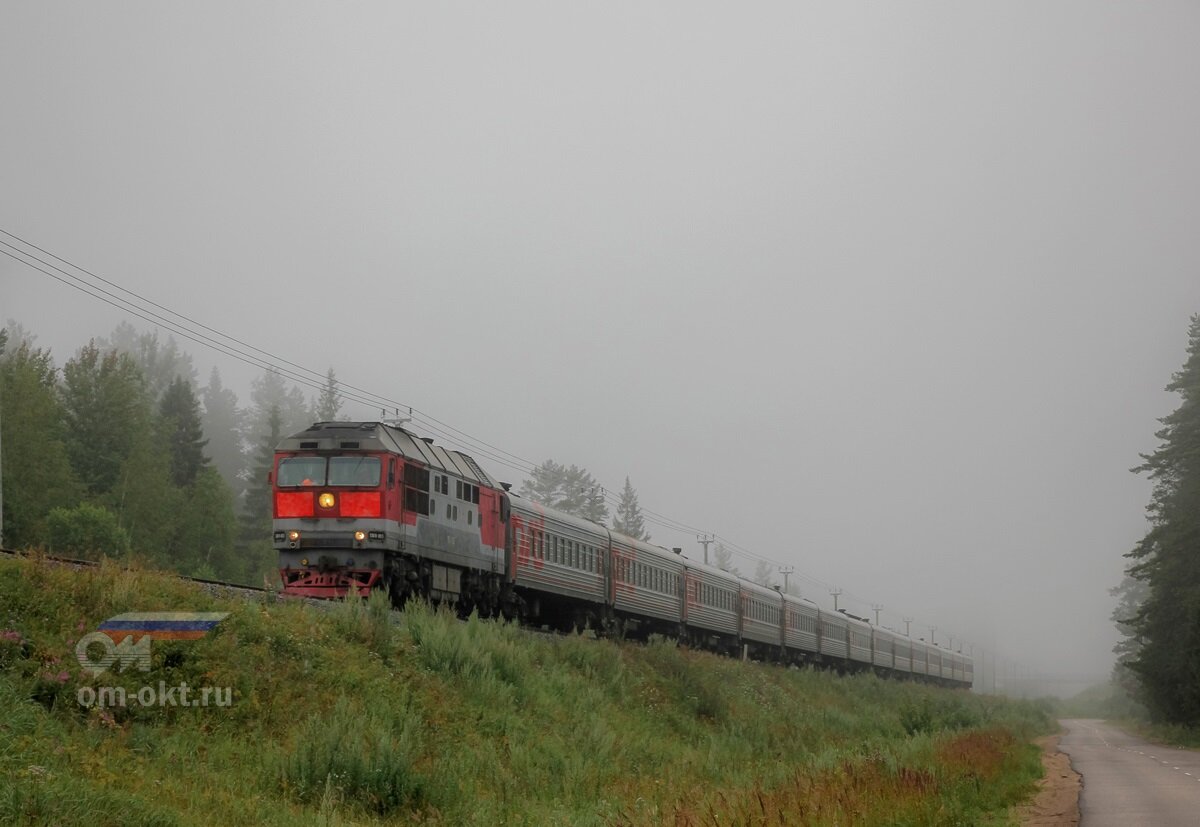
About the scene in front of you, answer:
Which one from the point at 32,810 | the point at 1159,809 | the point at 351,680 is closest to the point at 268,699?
the point at 351,680

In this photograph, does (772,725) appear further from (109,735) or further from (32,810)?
(32,810)

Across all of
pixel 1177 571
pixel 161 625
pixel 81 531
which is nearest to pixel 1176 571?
pixel 1177 571

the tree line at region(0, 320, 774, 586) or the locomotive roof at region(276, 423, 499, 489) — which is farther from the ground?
the tree line at region(0, 320, 774, 586)

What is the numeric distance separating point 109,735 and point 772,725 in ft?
66.8

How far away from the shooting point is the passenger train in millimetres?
24484

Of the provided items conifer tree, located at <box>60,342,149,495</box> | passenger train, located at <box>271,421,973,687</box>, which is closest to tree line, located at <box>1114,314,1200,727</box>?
passenger train, located at <box>271,421,973,687</box>

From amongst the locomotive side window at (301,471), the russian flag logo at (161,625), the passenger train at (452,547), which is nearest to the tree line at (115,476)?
the passenger train at (452,547)

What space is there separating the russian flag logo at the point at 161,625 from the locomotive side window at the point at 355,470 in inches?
267

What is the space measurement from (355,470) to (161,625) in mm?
7913

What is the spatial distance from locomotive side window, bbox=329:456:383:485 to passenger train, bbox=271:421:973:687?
21mm

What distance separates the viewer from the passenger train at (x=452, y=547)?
964 inches

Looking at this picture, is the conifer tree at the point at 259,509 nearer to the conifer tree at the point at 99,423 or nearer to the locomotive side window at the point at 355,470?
the conifer tree at the point at 99,423

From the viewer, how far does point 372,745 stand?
16.1 meters

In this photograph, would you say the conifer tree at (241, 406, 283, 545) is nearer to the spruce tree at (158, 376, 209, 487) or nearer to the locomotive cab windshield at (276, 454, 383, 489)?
the spruce tree at (158, 376, 209, 487)
